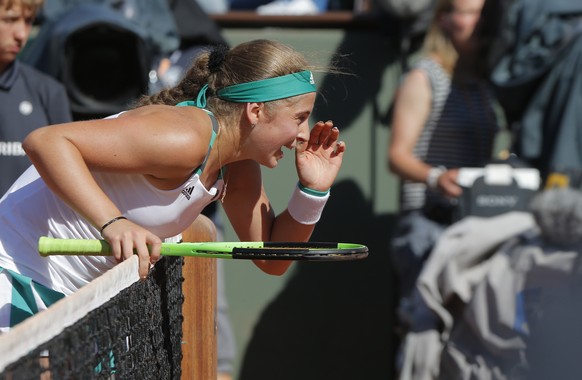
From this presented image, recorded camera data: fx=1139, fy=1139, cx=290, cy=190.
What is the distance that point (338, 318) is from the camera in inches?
230

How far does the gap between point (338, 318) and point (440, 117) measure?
122 centimetres

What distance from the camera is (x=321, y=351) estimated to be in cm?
584

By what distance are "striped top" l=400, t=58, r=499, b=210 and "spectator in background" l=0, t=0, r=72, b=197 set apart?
174cm

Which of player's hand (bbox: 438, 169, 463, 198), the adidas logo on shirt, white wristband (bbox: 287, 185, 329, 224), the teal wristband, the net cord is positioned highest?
the net cord

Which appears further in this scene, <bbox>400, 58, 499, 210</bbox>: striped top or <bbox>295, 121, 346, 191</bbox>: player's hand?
<bbox>400, 58, 499, 210</bbox>: striped top

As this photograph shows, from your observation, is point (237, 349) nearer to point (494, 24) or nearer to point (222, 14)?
point (222, 14)

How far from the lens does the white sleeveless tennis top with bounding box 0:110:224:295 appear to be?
2.79 m

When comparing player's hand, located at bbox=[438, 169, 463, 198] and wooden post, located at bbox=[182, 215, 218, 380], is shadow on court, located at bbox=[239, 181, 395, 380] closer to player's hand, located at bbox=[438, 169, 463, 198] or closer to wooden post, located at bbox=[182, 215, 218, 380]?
player's hand, located at bbox=[438, 169, 463, 198]

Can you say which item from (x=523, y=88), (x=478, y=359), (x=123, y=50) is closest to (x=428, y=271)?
(x=478, y=359)

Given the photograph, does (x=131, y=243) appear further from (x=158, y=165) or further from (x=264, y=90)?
(x=264, y=90)

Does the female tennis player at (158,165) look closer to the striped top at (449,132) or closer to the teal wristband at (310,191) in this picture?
the teal wristband at (310,191)

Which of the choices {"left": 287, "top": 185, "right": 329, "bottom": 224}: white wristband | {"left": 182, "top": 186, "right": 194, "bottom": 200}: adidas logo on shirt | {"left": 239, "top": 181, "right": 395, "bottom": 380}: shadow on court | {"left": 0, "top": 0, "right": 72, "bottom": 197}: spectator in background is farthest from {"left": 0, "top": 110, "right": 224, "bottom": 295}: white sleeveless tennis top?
{"left": 239, "top": 181, "right": 395, "bottom": 380}: shadow on court

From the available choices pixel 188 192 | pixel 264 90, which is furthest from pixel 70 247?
pixel 264 90

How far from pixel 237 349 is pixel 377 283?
2.61ft
